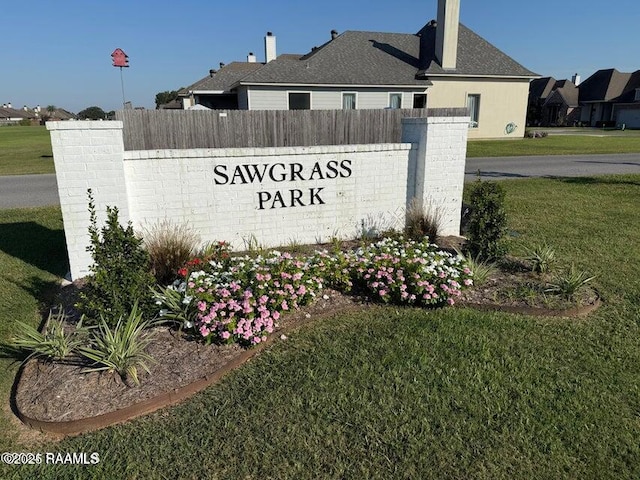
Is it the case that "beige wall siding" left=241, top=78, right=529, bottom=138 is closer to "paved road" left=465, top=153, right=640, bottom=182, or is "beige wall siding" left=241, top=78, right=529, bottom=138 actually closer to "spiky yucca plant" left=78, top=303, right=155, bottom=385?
"paved road" left=465, top=153, right=640, bottom=182

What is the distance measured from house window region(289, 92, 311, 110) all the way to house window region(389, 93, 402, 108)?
4477mm

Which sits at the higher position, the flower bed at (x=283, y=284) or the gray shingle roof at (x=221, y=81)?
the gray shingle roof at (x=221, y=81)

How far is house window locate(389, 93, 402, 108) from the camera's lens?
24.7 meters

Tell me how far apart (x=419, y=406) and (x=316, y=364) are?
0.95 meters

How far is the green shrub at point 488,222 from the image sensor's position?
5.71 m

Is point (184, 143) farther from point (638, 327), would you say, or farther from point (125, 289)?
point (638, 327)

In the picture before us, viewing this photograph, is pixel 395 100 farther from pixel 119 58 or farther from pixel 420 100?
pixel 119 58

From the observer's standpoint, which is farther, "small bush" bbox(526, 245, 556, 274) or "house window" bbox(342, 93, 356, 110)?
"house window" bbox(342, 93, 356, 110)

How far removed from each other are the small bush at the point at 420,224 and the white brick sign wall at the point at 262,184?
0.25 m

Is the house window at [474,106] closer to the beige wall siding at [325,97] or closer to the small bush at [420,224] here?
the beige wall siding at [325,97]

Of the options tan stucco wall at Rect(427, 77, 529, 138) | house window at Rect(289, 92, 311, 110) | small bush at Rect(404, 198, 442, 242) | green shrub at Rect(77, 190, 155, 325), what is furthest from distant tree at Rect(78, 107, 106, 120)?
tan stucco wall at Rect(427, 77, 529, 138)

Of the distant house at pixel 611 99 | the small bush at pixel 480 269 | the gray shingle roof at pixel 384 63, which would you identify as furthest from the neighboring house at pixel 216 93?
the distant house at pixel 611 99

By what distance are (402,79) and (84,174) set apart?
71.0 feet

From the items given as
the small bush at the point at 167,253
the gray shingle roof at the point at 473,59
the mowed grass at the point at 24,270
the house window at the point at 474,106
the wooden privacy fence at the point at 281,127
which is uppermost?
the gray shingle roof at the point at 473,59
